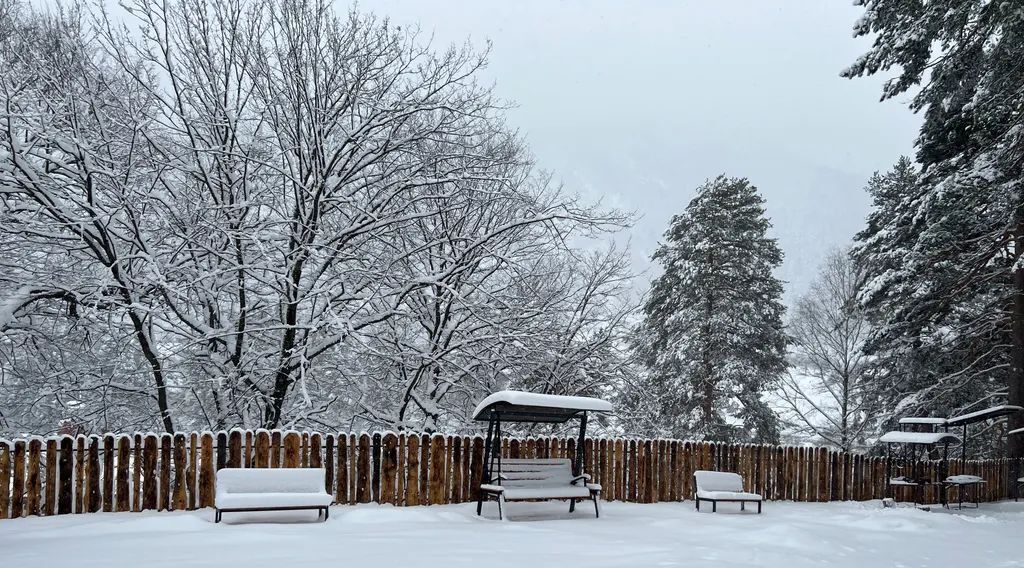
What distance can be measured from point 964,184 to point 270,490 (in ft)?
51.4

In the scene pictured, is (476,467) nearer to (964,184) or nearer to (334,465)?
(334,465)

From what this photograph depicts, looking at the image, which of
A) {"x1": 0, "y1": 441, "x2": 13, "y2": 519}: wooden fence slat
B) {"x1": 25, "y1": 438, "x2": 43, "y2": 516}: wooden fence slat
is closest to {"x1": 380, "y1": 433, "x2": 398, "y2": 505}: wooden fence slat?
{"x1": 25, "y1": 438, "x2": 43, "y2": 516}: wooden fence slat

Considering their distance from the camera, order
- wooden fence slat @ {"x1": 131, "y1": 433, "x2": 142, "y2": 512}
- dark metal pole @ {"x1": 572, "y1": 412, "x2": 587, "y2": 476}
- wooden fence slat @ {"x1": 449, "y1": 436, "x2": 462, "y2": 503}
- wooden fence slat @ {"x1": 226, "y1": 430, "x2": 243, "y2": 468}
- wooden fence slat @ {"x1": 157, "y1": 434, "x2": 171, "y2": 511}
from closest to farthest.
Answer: wooden fence slat @ {"x1": 131, "y1": 433, "x2": 142, "y2": 512} < wooden fence slat @ {"x1": 157, "y1": 434, "x2": 171, "y2": 511} < wooden fence slat @ {"x1": 226, "y1": 430, "x2": 243, "y2": 468} < wooden fence slat @ {"x1": 449, "y1": 436, "x2": 462, "y2": 503} < dark metal pole @ {"x1": 572, "y1": 412, "x2": 587, "y2": 476}

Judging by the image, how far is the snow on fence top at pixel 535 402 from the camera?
9.27 meters

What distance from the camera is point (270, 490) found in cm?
861

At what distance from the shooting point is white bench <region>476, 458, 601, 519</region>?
962 centimetres

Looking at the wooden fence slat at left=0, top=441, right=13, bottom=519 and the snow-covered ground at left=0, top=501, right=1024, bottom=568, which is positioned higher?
the wooden fence slat at left=0, top=441, right=13, bottom=519

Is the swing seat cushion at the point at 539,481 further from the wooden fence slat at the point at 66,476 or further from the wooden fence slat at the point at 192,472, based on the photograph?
the wooden fence slat at the point at 66,476

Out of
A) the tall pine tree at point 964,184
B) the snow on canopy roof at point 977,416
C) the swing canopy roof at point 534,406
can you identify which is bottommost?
the snow on canopy roof at point 977,416

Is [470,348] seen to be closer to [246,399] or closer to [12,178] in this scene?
[246,399]

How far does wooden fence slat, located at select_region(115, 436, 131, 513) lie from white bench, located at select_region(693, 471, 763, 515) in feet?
26.4

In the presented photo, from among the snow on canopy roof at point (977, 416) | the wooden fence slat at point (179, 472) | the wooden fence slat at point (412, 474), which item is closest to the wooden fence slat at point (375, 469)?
the wooden fence slat at point (412, 474)

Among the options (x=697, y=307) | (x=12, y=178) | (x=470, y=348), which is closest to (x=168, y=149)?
(x=12, y=178)

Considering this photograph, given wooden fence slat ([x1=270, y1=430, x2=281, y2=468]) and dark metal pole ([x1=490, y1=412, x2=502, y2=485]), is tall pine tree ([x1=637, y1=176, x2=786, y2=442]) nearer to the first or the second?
dark metal pole ([x1=490, y1=412, x2=502, y2=485])
